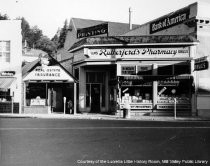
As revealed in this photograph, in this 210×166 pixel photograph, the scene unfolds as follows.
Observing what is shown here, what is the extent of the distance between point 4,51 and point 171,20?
1198cm

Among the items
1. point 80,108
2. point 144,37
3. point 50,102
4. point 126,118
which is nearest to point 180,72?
point 144,37

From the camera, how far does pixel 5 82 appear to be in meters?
25.2

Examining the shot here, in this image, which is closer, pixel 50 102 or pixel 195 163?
pixel 195 163

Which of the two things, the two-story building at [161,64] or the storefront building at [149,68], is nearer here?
the two-story building at [161,64]

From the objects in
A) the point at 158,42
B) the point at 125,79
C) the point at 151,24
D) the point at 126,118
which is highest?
the point at 151,24

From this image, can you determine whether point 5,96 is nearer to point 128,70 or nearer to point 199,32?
point 128,70

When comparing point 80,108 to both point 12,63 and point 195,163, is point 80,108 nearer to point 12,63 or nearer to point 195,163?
point 12,63

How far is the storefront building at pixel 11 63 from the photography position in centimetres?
2541

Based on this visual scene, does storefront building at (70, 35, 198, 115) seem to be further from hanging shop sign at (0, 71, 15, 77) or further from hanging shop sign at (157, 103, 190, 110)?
hanging shop sign at (0, 71, 15, 77)

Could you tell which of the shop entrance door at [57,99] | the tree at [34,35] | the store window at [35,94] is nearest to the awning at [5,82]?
the store window at [35,94]

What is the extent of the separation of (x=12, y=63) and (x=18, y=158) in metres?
17.8

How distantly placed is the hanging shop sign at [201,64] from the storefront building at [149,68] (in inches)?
52.7

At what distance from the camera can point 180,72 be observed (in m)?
25.4

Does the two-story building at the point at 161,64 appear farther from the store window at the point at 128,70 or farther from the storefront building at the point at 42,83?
the storefront building at the point at 42,83
